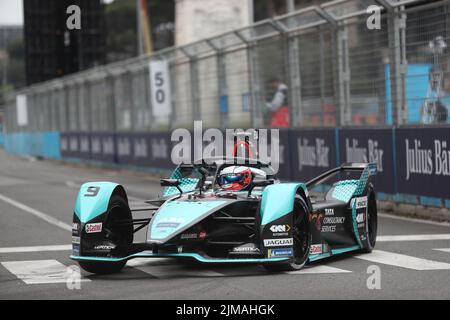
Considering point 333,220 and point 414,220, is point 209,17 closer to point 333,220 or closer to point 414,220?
point 414,220

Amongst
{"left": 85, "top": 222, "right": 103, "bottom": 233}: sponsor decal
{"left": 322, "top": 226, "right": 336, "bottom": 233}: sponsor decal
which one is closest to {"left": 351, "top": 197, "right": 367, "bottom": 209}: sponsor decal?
{"left": 322, "top": 226, "right": 336, "bottom": 233}: sponsor decal

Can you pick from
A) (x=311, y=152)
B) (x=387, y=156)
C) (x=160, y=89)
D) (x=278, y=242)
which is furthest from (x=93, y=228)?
(x=160, y=89)

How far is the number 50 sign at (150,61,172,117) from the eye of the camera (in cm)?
2580

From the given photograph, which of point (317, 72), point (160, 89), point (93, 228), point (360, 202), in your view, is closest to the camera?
point (93, 228)

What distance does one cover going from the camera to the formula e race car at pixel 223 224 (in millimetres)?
8867

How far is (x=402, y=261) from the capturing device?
981 centimetres

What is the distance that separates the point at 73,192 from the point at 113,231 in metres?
11.0

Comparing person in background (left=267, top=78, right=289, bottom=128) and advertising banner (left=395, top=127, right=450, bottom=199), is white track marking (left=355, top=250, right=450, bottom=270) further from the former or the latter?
person in background (left=267, top=78, right=289, bottom=128)

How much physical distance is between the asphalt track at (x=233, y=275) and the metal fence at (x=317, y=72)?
2522 mm

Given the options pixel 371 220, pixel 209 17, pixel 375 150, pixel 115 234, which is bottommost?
pixel 371 220

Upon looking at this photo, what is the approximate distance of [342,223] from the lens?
404 inches

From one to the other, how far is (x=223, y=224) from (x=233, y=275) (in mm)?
527
